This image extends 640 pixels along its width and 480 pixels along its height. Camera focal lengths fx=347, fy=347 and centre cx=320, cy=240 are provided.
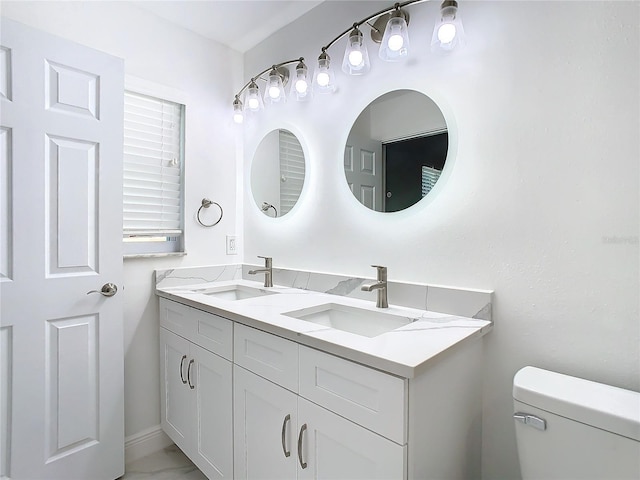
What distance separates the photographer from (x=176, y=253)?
1.98m

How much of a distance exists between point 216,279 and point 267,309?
86 centimetres

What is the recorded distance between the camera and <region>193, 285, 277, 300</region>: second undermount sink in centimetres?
192

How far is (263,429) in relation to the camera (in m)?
1.25

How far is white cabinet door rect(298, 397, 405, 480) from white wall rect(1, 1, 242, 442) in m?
1.19

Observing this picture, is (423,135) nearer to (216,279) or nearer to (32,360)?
(216,279)

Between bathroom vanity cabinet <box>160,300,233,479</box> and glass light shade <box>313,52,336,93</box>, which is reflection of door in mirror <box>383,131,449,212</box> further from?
bathroom vanity cabinet <box>160,300,233,479</box>

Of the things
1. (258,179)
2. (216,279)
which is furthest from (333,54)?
(216,279)

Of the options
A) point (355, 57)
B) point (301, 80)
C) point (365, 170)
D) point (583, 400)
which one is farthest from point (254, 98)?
point (583, 400)

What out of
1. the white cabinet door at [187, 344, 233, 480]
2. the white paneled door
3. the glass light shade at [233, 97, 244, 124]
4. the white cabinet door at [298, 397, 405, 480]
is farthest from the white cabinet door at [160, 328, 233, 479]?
the glass light shade at [233, 97, 244, 124]

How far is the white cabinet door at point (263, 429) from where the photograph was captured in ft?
3.77

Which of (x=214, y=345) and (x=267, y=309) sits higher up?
(x=267, y=309)

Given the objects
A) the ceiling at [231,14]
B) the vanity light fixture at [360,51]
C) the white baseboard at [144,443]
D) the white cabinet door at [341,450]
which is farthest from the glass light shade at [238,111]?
the white baseboard at [144,443]

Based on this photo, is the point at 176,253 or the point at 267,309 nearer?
the point at 267,309

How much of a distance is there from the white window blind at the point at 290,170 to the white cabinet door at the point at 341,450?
114 centimetres
